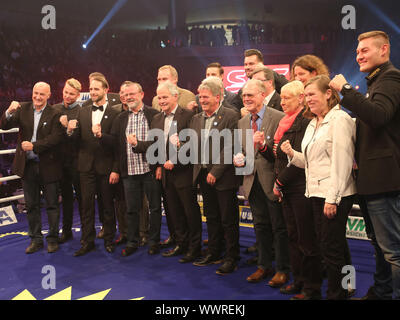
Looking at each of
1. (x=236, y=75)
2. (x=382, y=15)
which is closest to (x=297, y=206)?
(x=236, y=75)

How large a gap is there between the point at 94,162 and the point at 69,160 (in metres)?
0.55

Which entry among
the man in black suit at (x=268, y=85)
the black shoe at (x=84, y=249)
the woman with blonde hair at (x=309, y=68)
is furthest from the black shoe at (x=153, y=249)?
the woman with blonde hair at (x=309, y=68)

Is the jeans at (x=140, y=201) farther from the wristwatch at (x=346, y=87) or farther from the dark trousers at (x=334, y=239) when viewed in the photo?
the wristwatch at (x=346, y=87)

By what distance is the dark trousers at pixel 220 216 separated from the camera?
3.32 metres

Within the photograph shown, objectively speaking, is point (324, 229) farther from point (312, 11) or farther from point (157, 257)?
point (312, 11)

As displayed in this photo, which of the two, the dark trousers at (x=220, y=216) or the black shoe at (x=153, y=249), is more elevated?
the dark trousers at (x=220, y=216)

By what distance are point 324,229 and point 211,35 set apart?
11224 millimetres

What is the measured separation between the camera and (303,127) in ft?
8.61

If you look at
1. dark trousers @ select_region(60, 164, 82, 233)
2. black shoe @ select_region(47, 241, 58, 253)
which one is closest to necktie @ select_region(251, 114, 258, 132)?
dark trousers @ select_region(60, 164, 82, 233)

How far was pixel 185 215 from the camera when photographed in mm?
3814

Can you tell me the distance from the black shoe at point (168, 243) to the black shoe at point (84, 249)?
2.32 ft

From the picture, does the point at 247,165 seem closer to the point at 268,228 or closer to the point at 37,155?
the point at 268,228

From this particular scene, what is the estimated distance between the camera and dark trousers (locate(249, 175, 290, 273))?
2986 mm
